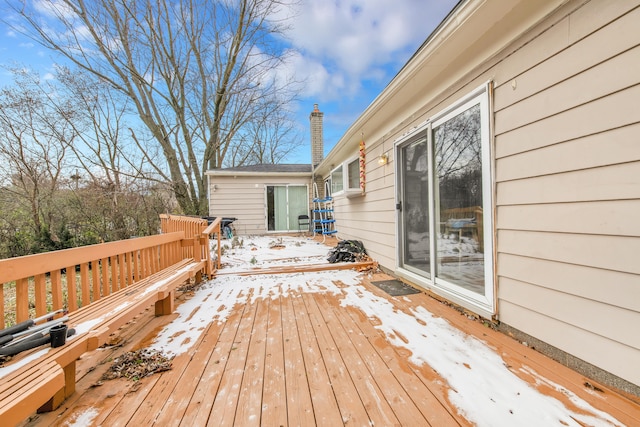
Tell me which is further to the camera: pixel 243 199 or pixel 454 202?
pixel 243 199

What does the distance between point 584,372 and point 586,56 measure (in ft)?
5.75

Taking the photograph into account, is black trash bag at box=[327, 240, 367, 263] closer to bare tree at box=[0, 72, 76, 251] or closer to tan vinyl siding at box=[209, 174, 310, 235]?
tan vinyl siding at box=[209, 174, 310, 235]

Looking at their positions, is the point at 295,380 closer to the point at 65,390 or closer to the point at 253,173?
the point at 65,390

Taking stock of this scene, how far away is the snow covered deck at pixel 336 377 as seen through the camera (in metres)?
1.20

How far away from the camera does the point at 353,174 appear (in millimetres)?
5414

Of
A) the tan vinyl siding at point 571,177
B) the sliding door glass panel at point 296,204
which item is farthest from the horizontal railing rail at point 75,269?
the sliding door glass panel at point 296,204

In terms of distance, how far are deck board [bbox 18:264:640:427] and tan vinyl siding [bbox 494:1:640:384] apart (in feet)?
0.99

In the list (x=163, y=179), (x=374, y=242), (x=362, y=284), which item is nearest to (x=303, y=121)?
(x=163, y=179)

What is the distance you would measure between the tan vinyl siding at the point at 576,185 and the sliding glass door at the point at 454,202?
21cm

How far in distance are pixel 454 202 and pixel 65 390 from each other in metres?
3.03

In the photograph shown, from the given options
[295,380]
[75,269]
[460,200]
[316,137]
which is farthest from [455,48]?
[316,137]

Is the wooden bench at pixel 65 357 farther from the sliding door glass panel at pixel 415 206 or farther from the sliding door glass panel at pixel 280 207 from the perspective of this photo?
the sliding door glass panel at pixel 280 207

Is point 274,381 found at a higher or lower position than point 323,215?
lower

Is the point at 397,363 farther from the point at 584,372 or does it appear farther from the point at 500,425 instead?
the point at 584,372
